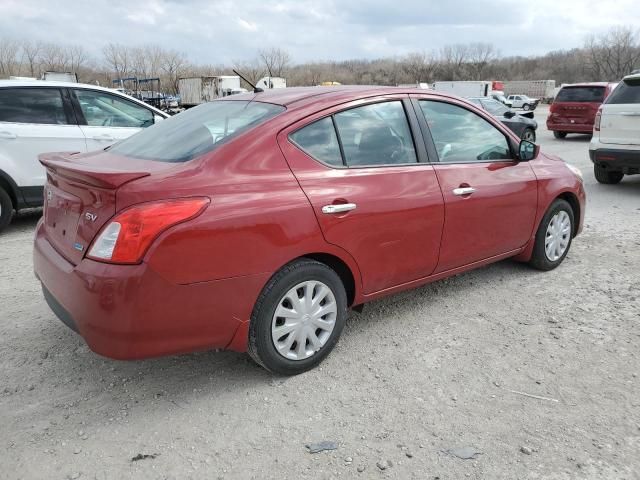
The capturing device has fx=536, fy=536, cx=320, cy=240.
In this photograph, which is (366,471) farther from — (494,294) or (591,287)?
(591,287)

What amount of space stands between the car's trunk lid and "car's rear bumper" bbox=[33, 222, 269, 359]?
116mm

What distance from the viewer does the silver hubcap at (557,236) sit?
4570 millimetres

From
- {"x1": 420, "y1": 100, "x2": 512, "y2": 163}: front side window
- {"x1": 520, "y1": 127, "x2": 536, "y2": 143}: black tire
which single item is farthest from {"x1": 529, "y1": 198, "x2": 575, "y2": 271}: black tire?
{"x1": 520, "y1": 127, "x2": 536, "y2": 143}: black tire

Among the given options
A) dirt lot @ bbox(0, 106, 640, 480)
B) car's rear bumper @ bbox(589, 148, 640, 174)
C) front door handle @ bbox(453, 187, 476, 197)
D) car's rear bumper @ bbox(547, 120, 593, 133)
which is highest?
car's rear bumper @ bbox(547, 120, 593, 133)

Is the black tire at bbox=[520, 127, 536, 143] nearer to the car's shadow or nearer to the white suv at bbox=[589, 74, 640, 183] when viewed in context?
the white suv at bbox=[589, 74, 640, 183]

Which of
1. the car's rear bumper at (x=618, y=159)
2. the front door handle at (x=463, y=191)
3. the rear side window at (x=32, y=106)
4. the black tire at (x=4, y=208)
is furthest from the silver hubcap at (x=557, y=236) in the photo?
the black tire at (x=4, y=208)

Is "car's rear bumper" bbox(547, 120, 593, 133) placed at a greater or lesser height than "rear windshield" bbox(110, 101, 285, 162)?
lesser

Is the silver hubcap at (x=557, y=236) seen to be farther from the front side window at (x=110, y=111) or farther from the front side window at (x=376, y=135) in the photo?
the front side window at (x=110, y=111)

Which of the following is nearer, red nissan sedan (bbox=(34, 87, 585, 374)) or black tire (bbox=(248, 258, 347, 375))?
red nissan sedan (bbox=(34, 87, 585, 374))

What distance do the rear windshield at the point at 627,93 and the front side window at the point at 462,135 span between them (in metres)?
5.07

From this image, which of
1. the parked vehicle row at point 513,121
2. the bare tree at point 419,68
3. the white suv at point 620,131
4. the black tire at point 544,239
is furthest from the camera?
the bare tree at point 419,68

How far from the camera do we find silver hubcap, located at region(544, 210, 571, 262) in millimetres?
4570

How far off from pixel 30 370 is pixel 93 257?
1.11m

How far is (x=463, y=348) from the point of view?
337 cm
